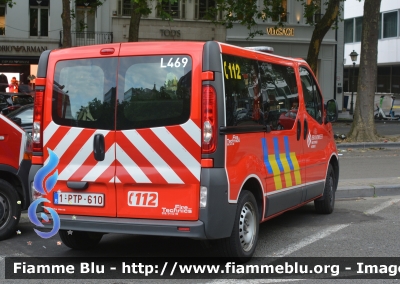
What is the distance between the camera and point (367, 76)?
2011cm

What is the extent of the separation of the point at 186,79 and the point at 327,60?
36033mm

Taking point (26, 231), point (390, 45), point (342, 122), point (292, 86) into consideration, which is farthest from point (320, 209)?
point (390, 45)

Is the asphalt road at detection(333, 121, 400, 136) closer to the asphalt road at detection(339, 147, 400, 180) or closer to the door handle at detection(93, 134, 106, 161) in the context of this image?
the asphalt road at detection(339, 147, 400, 180)

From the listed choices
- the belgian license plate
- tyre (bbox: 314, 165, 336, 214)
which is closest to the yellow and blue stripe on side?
tyre (bbox: 314, 165, 336, 214)

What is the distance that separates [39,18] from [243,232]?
103 ft

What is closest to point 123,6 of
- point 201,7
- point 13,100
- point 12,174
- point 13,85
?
point 201,7

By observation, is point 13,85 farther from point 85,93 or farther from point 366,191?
point 85,93

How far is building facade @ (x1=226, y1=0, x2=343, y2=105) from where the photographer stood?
38.8 meters

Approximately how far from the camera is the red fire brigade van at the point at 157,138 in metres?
6.06

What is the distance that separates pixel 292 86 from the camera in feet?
26.9

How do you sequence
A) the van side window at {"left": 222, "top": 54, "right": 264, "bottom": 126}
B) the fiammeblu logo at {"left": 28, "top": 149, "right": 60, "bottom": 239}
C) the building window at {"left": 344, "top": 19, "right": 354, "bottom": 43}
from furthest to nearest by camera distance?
the building window at {"left": 344, "top": 19, "right": 354, "bottom": 43} → the fiammeblu logo at {"left": 28, "top": 149, "right": 60, "bottom": 239} → the van side window at {"left": 222, "top": 54, "right": 264, "bottom": 126}

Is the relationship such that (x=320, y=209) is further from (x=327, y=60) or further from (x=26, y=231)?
(x=327, y=60)

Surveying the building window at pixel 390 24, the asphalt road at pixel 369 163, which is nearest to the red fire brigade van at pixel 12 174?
the asphalt road at pixel 369 163

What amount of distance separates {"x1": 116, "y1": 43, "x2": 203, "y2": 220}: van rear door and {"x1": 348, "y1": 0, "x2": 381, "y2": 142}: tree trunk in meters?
14.8
